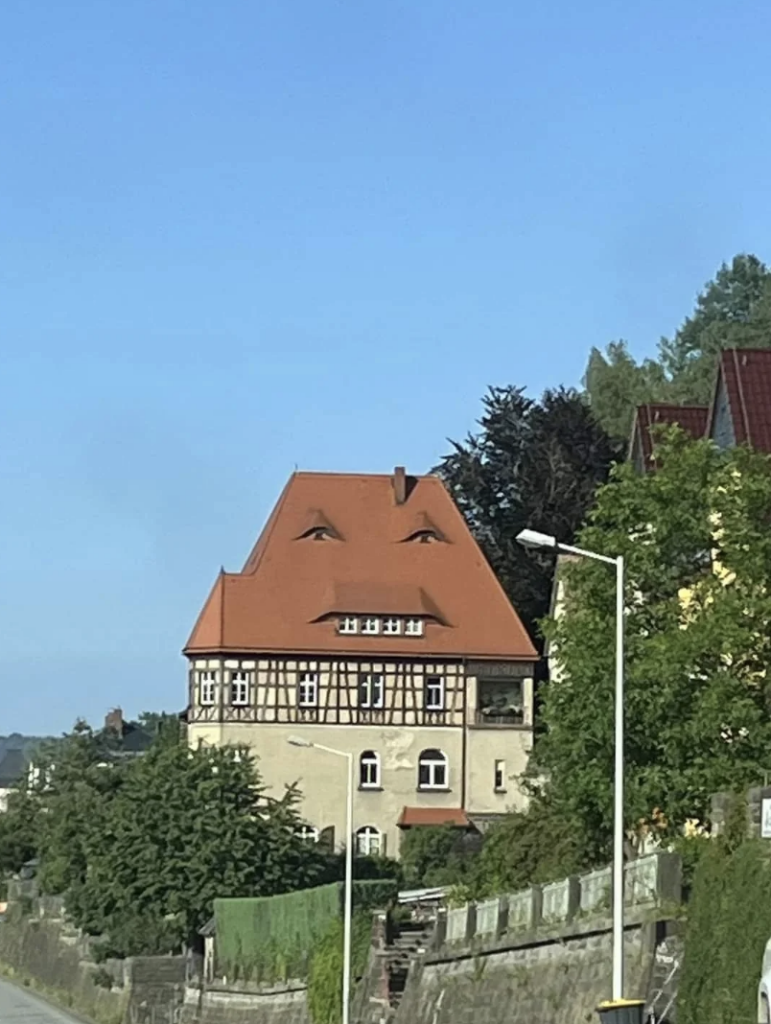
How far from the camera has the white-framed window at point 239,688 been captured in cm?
9212

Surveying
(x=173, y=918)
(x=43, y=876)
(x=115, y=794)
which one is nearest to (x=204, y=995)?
(x=173, y=918)

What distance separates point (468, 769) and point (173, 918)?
22752 mm

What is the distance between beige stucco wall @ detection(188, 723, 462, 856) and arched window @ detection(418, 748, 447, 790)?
0.22 metres

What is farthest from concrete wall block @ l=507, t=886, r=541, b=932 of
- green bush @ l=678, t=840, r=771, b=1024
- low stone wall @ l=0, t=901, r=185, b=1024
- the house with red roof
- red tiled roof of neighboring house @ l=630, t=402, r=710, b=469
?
low stone wall @ l=0, t=901, r=185, b=1024

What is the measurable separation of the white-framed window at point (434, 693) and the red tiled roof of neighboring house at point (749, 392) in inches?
1604

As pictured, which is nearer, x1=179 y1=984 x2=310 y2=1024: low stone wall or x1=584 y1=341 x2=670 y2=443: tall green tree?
x1=179 y1=984 x2=310 y2=1024: low stone wall

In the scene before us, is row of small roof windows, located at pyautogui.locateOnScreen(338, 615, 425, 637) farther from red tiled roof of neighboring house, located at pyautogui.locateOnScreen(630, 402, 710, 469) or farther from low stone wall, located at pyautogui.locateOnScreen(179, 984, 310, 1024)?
red tiled roof of neighboring house, located at pyautogui.locateOnScreen(630, 402, 710, 469)

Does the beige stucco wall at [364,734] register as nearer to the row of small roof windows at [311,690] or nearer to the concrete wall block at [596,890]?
the row of small roof windows at [311,690]

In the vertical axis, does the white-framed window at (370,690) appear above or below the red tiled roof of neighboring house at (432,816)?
above

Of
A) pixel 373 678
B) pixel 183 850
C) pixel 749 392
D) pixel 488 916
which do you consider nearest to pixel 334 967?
pixel 488 916

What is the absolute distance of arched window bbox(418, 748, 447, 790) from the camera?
91.8 m

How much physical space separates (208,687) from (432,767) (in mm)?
9545

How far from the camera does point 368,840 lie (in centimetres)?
9094

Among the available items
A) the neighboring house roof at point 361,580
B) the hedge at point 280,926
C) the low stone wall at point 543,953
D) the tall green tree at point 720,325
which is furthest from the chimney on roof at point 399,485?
the low stone wall at point 543,953
